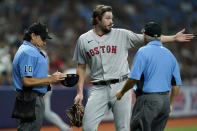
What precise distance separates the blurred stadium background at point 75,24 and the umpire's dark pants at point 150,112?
656 cm

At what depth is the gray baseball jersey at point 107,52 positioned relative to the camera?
6.49m

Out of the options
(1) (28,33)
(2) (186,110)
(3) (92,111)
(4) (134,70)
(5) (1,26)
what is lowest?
(2) (186,110)

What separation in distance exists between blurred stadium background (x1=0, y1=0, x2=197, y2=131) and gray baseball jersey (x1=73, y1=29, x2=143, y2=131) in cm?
572

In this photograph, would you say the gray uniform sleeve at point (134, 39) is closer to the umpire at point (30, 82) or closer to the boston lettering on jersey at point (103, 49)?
the boston lettering on jersey at point (103, 49)

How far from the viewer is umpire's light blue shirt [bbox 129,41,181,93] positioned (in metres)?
5.61

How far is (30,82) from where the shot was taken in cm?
567

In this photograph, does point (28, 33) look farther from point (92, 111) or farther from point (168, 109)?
point (168, 109)

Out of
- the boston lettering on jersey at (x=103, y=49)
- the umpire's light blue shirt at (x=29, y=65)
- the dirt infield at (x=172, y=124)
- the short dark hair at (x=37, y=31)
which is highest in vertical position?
the short dark hair at (x=37, y=31)

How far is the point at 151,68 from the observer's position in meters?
5.67

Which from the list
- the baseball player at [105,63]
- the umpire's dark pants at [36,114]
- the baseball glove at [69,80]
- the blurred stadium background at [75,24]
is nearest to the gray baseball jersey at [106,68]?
the baseball player at [105,63]

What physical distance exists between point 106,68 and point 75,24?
1221 cm

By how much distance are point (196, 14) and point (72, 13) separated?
6.94 metres

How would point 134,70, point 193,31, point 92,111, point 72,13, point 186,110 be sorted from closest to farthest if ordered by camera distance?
point 134,70, point 92,111, point 186,110, point 72,13, point 193,31

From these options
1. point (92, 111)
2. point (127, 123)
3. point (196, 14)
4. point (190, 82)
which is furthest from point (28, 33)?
point (196, 14)
